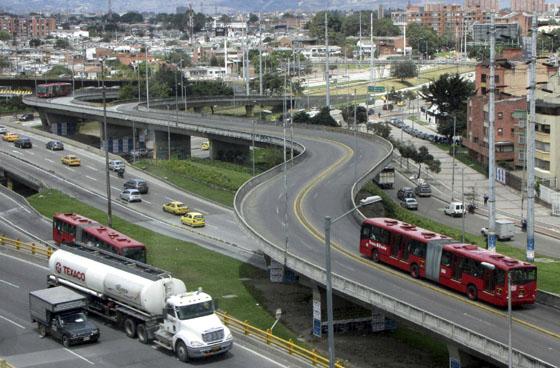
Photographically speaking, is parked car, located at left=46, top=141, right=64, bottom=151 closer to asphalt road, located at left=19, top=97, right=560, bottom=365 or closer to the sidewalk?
asphalt road, located at left=19, top=97, right=560, bottom=365

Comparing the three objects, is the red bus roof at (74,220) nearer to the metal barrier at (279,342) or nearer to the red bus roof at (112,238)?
the red bus roof at (112,238)

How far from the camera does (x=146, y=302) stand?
3903 centimetres

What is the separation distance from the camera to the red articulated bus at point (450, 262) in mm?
38031

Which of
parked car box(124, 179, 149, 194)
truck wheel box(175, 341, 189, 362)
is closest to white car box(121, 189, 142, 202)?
A: parked car box(124, 179, 149, 194)

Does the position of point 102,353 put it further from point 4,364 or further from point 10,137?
point 10,137

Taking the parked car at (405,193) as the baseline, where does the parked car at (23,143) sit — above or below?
above

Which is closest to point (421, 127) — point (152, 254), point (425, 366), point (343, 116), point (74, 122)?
point (343, 116)

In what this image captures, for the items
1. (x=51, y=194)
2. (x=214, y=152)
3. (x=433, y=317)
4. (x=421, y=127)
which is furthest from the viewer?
(x=421, y=127)

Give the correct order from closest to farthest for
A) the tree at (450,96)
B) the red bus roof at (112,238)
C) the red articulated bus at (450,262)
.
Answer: the red articulated bus at (450,262) → the red bus roof at (112,238) → the tree at (450,96)

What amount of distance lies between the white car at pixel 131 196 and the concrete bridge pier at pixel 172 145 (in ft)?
121

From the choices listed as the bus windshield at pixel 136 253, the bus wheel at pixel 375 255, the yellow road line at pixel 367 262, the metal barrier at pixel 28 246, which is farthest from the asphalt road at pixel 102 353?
the metal barrier at pixel 28 246

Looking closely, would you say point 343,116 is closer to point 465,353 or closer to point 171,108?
point 171,108

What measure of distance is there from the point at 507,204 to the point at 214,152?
35.1 m

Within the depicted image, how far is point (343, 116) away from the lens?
474 feet
